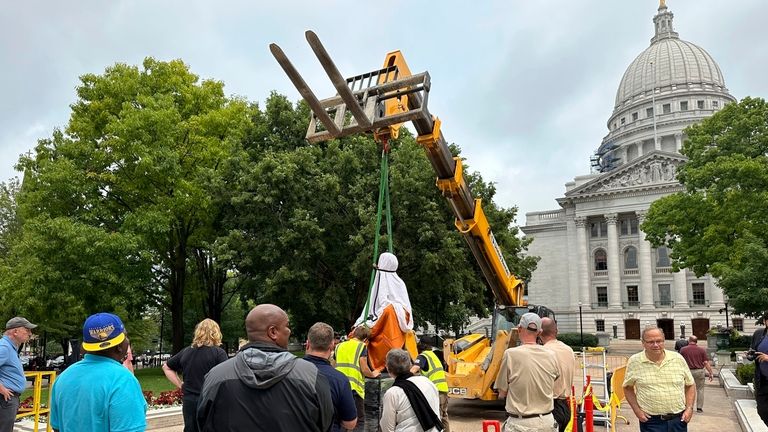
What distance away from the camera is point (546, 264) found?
→ 243 ft

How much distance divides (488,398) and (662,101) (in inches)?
3358

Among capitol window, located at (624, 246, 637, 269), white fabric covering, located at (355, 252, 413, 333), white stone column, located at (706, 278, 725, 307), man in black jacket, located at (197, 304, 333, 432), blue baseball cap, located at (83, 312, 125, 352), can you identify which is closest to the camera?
man in black jacket, located at (197, 304, 333, 432)

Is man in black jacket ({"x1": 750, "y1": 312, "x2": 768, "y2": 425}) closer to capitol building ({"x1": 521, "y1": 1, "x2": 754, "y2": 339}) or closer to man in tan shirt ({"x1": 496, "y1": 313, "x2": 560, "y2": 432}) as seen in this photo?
man in tan shirt ({"x1": 496, "y1": 313, "x2": 560, "y2": 432})

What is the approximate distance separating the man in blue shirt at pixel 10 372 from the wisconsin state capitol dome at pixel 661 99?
85.7 metres

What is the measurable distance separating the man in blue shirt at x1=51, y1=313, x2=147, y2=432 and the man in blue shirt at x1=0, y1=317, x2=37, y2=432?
13.7 ft

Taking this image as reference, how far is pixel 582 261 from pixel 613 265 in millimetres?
3477

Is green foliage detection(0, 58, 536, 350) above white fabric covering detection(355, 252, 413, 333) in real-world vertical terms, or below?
above

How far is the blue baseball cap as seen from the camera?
3.70 meters

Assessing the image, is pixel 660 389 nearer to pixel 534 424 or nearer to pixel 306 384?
pixel 534 424

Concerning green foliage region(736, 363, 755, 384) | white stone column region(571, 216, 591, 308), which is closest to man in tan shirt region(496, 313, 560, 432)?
green foliage region(736, 363, 755, 384)

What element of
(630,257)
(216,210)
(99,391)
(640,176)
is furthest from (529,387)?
(630,257)

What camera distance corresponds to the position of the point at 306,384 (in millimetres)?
3312

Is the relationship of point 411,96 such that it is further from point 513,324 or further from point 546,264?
point 546,264

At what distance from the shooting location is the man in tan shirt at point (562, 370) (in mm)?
7023
